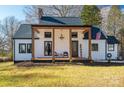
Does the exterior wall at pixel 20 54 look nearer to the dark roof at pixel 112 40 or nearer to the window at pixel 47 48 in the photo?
the window at pixel 47 48

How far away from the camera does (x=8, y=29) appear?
3170cm

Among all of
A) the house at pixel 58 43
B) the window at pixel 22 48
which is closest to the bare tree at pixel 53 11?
the house at pixel 58 43

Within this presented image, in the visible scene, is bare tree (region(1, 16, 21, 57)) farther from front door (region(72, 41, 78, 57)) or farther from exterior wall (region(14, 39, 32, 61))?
front door (region(72, 41, 78, 57))

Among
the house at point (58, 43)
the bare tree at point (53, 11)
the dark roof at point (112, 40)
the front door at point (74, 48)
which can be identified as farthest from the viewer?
the bare tree at point (53, 11)

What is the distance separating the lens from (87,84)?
13547 millimetres

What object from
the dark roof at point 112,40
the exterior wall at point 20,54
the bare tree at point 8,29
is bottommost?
the exterior wall at point 20,54

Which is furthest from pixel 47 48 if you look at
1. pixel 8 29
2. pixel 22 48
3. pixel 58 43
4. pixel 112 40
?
pixel 8 29

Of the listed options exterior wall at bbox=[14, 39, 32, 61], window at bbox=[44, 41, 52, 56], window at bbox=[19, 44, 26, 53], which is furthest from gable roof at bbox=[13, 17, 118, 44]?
window at bbox=[44, 41, 52, 56]

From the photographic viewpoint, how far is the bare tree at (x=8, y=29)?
31219mm

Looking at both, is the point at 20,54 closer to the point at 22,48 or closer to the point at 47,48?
the point at 22,48

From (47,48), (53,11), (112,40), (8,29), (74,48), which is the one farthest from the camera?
(53,11)
